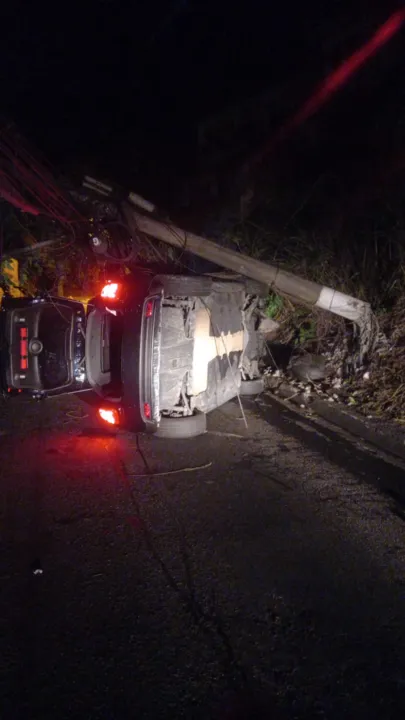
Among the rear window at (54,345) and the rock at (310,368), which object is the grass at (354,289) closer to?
the rock at (310,368)

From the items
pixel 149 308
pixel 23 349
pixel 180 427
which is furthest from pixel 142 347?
pixel 23 349

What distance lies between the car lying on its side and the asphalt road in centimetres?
55

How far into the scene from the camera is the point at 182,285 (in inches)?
207

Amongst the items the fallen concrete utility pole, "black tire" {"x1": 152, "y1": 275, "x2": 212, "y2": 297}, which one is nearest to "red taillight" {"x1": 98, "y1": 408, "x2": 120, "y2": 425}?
"black tire" {"x1": 152, "y1": 275, "x2": 212, "y2": 297}

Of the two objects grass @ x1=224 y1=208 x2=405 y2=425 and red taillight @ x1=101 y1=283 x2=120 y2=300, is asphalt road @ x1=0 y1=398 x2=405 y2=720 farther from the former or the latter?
grass @ x1=224 y1=208 x2=405 y2=425

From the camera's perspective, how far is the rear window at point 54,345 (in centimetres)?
622

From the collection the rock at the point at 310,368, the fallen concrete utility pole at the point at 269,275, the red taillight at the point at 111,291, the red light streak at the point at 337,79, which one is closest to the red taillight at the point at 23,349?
the red taillight at the point at 111,291

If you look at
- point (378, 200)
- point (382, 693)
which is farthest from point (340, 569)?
point (378, 200)

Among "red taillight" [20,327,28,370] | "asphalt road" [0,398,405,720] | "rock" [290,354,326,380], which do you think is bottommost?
"asphalt road" [0,398,405,720]

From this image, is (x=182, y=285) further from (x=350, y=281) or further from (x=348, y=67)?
(x=348, y=67)

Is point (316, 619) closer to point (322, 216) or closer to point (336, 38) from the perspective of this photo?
point (322, 216)

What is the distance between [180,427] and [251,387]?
2.15 metres

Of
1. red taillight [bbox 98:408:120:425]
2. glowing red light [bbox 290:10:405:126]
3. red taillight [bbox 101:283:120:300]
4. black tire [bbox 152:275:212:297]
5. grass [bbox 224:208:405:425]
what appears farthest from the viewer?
glowing red light [bbox 290:10:405:126]

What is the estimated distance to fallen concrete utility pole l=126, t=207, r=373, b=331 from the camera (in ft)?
24.3
